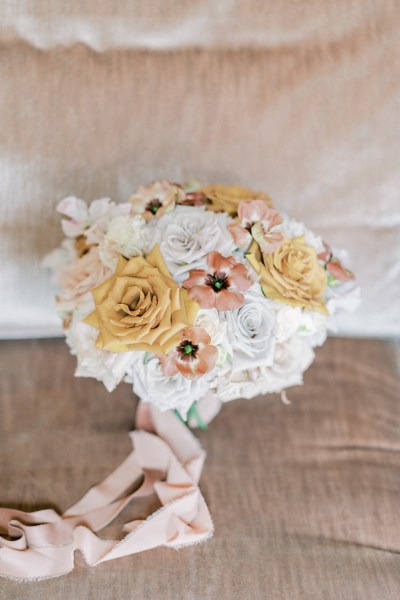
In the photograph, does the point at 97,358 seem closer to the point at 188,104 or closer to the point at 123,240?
the point at 123,240

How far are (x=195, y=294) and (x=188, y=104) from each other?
0.35 meters

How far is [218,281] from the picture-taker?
1.99 ft

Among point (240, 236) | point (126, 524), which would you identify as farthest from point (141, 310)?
point (126, 524)

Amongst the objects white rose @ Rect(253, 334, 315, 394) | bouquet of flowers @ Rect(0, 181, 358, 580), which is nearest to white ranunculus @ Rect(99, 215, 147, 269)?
bouquet of flowers @ Rect(0, 181, 358, 580)

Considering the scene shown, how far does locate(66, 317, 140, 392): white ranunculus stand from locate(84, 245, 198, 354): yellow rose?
0.04 meters

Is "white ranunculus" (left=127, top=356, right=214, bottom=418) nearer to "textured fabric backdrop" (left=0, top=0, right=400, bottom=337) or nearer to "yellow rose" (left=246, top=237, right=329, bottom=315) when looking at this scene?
"yellow rose" (left=246, top=237, right=329, bottom=315)

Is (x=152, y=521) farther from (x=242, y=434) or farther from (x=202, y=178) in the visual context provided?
(x=202, y=178)

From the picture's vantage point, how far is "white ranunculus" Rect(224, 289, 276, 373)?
24.0 inches

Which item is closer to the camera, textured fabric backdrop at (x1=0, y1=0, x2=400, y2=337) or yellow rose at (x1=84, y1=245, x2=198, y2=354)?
yellow rose at (x1=84, y1=245, x2=198, y2=354)

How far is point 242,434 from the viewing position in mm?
822

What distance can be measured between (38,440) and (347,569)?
446 mm

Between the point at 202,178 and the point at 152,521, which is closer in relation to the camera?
the point at 152,521

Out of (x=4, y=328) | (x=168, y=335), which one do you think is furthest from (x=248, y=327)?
(x=4, y=328)

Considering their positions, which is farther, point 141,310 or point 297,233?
point 297,233
